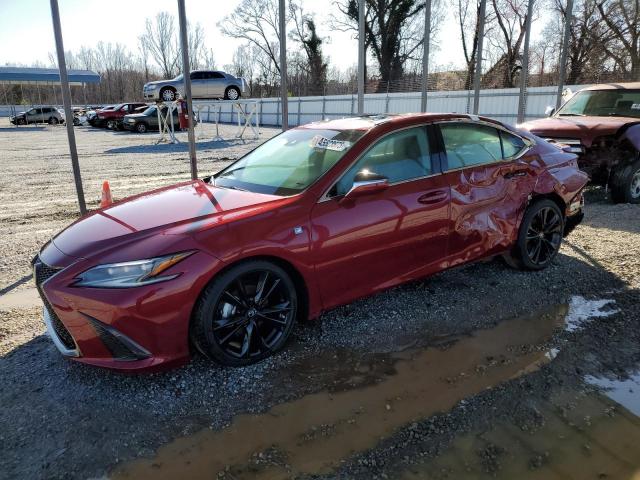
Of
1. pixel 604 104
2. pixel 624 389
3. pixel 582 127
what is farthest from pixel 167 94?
pixel 624 389

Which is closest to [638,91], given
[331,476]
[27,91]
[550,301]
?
[550,301]

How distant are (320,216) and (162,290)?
3.78ft

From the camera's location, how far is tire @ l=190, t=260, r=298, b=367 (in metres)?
2.97

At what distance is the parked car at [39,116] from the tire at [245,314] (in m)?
45.3

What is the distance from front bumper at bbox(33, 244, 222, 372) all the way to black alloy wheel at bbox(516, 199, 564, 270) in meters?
3.12

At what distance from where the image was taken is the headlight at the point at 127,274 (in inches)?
110

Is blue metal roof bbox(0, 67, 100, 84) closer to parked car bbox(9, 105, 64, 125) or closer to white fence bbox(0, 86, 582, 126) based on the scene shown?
parked car bbox(9, 105, 64, 125)

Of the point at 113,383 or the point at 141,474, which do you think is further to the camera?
the point at 113,383

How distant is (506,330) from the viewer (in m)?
3.71

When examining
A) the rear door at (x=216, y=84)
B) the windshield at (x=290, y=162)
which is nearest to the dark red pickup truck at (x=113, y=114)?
the rear door at (x=216, y=84)

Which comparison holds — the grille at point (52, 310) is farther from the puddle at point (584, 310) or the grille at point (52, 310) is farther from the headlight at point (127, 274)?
the puddle at point (584, 310)

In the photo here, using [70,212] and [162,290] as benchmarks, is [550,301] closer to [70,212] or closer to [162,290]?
[162,290]

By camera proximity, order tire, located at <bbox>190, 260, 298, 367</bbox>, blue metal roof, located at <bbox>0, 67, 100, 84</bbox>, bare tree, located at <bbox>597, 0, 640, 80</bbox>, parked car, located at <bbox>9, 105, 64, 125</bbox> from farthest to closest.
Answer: blue metal roof, located at <bbox>0, 67, 100, 84</bbox>
parked car, located at <bbox>9, 105, 64, 125</bbox>
bare tree, located at <bbox>597, 0, 640, 80</bbox>
tire, located at <bbox>190, 260, 298, 367</bbox>

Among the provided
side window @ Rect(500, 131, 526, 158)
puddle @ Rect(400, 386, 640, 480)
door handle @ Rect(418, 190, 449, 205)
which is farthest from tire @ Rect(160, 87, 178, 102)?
puddle @ Rect(400, 386, 640, 480)
